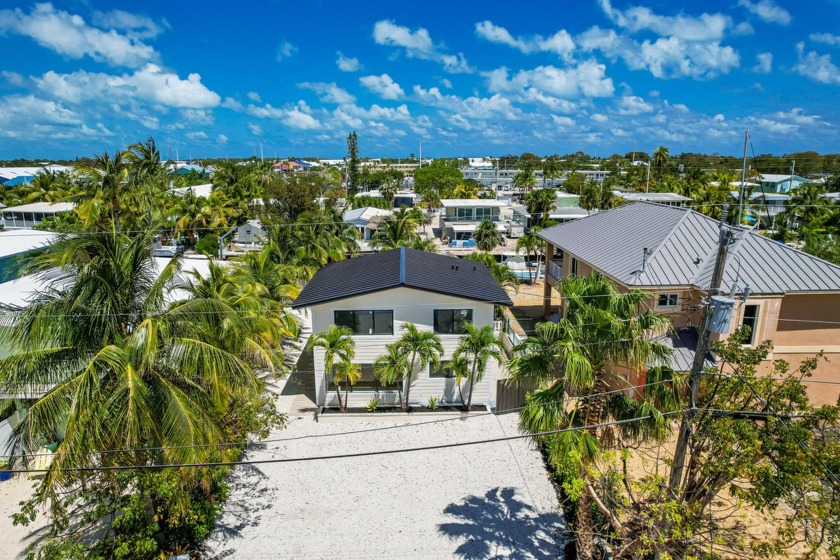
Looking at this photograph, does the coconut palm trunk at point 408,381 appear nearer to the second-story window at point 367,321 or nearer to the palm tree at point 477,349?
the second-story window at point 367,321

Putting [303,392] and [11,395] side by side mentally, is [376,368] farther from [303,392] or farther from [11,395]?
[11,395]

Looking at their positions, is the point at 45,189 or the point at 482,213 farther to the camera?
the point at 45,189

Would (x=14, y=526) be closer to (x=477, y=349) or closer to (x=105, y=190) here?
(x=477, y=349)

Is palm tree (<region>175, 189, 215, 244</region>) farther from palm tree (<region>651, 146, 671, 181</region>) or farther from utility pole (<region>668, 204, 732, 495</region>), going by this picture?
palm tree (<region>651, 146, 671, 181</region>)

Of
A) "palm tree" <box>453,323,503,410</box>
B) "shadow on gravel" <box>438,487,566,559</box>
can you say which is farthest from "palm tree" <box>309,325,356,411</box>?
Result: "shadow on gravel" <box>438,487,566,559</box>

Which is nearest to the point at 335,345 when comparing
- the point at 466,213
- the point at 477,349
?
the point at 477,349

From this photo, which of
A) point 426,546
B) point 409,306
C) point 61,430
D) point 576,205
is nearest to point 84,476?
point 61,430

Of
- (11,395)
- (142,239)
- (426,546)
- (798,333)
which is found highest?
(142,239)
